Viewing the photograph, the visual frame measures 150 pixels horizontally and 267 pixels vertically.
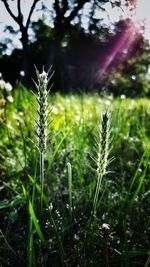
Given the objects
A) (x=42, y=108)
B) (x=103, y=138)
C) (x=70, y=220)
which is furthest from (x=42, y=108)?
(x=70, y=220)

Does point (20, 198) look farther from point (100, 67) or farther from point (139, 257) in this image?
point (100, 67)

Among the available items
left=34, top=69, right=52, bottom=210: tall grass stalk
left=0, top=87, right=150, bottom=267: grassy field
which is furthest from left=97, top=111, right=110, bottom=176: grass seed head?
left=34, top=69, right=52, bottom=210: tall grass stalk

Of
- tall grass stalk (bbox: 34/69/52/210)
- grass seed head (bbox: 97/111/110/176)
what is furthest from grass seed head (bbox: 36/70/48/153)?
grass seed head (bbox: 97/111/110/176)

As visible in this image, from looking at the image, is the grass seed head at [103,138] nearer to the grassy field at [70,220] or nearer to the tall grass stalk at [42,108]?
the grassy field at [70,220]

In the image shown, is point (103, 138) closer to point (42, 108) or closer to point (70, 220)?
point (42, 108)

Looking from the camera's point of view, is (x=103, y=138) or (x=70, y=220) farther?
(x=70, y=220)

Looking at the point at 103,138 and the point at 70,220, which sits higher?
the point at 103,138

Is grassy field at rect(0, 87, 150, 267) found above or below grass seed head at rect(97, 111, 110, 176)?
below

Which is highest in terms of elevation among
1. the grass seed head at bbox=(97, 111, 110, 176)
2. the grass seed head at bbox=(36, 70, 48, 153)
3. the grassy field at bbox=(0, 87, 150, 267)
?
the grass seed head at bbox=(36, 70, 48, 153)

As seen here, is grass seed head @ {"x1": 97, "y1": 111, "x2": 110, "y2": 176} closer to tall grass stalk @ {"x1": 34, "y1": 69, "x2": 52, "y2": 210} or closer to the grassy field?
the grassy field

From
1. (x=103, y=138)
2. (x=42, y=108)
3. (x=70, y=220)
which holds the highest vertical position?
(x=42, y=108)

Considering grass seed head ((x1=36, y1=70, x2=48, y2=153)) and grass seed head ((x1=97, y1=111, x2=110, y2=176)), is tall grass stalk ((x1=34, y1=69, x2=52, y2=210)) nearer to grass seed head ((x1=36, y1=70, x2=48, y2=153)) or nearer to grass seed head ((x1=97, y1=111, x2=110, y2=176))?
grass seed head ((x1=36, y1=70, x2=48, y2=153))

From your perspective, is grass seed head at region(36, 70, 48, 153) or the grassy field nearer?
grass seed head at region(36, 70, 48, 153)

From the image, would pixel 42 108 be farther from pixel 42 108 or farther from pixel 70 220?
pixel 70 220
